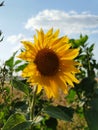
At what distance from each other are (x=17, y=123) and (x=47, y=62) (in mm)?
385

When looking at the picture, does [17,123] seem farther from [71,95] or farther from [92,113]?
[71,95]

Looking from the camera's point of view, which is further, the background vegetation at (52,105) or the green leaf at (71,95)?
the green leaf at (71,95)

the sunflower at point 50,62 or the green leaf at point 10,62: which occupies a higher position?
the green leaf at point 10,62

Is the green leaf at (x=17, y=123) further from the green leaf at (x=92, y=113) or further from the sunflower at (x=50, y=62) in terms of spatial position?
the green leaf at (x=92, y=113)

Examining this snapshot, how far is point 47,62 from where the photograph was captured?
2336 mm

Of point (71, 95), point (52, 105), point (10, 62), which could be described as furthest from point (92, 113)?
point (10, 62)

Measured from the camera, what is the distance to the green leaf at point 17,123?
2.07 metres

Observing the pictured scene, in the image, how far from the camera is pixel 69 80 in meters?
2.30

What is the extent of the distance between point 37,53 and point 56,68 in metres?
0.15

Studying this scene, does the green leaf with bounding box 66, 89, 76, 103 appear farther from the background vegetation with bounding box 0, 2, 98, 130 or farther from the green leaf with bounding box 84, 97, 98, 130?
the green leaf with bounding box 84, 97, 98, 130

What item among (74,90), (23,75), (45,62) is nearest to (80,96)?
(74,90)

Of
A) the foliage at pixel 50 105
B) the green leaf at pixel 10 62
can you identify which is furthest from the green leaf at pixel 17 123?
the green leaf at pixel 10 62

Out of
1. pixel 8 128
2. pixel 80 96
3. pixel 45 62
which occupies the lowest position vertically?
pixel 8 128

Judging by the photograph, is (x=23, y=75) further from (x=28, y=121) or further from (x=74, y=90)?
(x=74, y=90)
